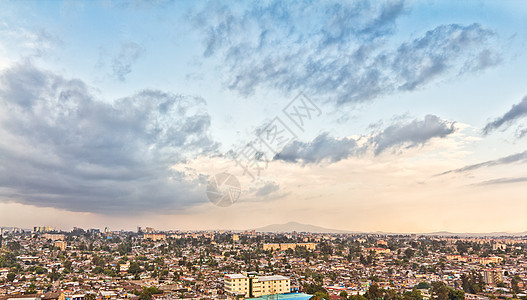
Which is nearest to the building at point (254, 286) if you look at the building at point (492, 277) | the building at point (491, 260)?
the building at point (492, 277)

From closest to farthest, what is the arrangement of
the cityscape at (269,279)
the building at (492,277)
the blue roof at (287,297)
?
the blue roof at (287,297) < the cityscape at (269,279) < the building at (492,277)

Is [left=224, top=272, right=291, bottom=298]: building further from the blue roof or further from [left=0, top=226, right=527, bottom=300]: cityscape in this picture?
the blue roof

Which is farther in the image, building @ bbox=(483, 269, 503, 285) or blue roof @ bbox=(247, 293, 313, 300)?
building @ bbox=(483, 269, 503, 285)

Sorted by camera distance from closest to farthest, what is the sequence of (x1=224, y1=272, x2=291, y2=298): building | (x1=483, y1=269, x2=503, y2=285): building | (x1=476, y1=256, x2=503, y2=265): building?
(x1=224, y1=272, x2=291, y2=298): building → (x1=483, y1=269, x2=503, y2=285): building → (x1=476, y1=256, x2=503, y2=265): building

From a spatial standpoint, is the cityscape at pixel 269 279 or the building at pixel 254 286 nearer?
the cityscape at pixel 269 279

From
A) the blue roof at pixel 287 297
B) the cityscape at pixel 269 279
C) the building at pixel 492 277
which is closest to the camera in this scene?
the blue roof at pixel 287 297

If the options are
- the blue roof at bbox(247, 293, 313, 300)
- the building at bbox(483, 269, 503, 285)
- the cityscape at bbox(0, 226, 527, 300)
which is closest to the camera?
the blue roof at bbox(247, 293, 313, 300)

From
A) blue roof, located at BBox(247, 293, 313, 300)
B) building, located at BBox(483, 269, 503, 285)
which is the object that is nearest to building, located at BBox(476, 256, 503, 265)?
building, located at BBox(483, 269, 503, 285)

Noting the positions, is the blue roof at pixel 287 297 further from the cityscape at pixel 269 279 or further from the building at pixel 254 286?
the building at pixel 254 286

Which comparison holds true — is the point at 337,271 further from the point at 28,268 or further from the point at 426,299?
the point at 28,268

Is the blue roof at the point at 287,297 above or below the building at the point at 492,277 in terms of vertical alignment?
below
